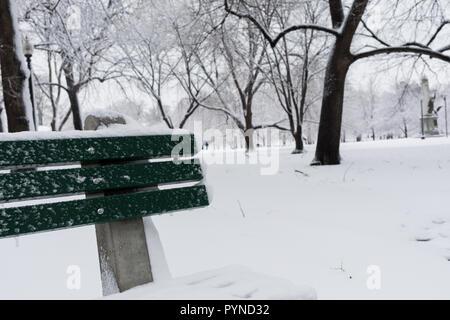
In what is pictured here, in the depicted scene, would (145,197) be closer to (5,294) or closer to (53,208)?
(53,208)

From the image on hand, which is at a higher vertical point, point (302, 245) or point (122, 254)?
point (122, 254)

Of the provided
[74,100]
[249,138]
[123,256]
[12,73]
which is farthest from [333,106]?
[74,100]

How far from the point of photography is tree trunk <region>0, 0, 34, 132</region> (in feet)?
23.1

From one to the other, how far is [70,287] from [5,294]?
0.49 m

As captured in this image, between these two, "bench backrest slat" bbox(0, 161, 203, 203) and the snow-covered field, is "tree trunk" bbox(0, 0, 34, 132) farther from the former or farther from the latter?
"bench backrest slat" bbox(0, 161, 203, 203)

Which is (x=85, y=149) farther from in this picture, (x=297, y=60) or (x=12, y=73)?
(x=297, y=60)

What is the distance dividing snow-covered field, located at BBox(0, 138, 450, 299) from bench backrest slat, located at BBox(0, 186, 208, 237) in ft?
1.20

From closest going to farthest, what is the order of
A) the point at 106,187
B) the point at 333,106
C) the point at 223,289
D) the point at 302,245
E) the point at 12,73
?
the point at 223,289, the point at 106,187, the point at 302,245, the point at 12,73, the point at 333,106

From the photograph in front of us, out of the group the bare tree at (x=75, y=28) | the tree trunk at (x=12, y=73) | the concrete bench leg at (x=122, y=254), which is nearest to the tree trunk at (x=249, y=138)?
the bare tree at (x=75, y=28)

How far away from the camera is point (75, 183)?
63.0 inches

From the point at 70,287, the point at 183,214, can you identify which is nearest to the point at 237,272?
the point at 70,287

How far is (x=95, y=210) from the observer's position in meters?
1.63

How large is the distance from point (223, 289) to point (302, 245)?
230cm

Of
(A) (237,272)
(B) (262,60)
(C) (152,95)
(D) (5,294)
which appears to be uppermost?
(B) (262,60)
